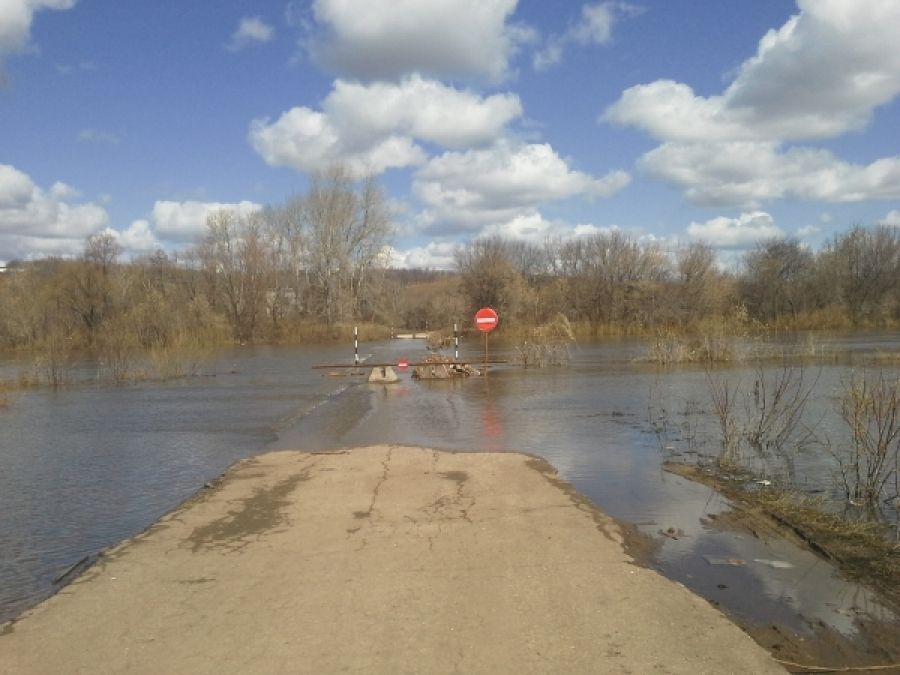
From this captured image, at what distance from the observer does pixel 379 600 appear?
16.1ft

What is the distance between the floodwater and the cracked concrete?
0.71m

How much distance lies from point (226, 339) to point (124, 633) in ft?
166

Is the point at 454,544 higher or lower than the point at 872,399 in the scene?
lower

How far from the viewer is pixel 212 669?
399 cm

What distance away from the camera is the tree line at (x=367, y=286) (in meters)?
53.9

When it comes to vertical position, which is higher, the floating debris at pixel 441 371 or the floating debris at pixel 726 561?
the floating debris at pixel 441 371

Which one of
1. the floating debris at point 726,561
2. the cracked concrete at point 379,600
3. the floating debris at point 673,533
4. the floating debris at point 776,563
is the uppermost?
the cracked concrete at point 379,600

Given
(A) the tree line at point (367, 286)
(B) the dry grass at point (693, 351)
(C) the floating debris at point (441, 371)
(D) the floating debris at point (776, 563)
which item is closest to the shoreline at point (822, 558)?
(D) the floating debris at point (776, 563)

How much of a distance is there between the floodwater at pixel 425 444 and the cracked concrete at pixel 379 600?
2.33ft

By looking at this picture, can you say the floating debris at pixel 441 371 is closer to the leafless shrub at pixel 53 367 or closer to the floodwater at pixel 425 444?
the floodwater at pixel 425 444

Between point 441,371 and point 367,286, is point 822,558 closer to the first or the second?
point 441,371

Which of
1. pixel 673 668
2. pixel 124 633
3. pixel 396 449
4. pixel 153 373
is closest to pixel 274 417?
pixel 396 449

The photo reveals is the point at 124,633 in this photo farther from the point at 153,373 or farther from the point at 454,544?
the point at 153,373

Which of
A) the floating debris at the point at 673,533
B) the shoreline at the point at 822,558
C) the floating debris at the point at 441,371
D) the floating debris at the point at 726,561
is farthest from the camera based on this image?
the floating debris at the point at 441,371
